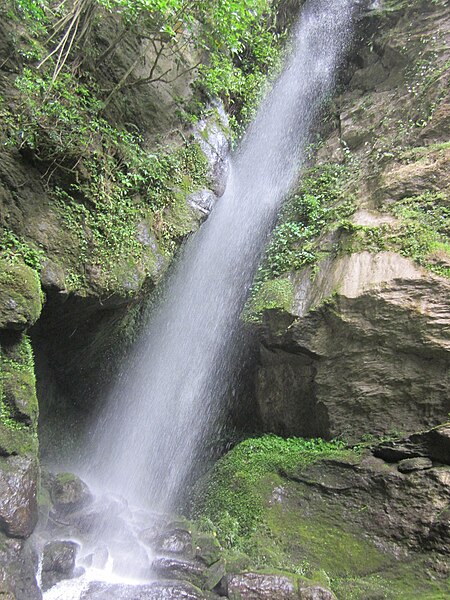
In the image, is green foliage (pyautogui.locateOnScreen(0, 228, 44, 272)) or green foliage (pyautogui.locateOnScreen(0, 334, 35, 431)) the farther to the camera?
green foliage (pyautogui.locateOnScreen(0, 228, 44, 272))

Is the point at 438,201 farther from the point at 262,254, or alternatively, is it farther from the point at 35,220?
the point at 35,220

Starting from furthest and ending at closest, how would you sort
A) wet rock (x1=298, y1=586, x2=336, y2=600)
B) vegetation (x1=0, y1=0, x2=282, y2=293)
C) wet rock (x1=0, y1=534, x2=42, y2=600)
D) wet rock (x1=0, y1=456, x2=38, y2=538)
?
vegetation (x1=0, y1=0, x2=282, y2=293)
wet rock (x1=298, y1=586, x2=336, y2=600)
wet rock (x1=0, y1=456, x2=38, y2=538)
wet rock (x1=0, y1=534, x2=42, y2=600)

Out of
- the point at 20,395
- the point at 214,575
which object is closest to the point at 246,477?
the point at 214,575

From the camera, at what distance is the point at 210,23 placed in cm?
693

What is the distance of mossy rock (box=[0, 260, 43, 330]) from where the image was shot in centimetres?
448

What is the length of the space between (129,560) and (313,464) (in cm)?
292

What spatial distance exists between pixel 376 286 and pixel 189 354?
4.37 metres

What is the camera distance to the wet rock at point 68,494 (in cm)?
585

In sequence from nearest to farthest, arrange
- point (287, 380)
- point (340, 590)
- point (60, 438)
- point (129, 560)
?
point (340, 590)
point (129, 560)
point (287, 380)
point (60, 438)

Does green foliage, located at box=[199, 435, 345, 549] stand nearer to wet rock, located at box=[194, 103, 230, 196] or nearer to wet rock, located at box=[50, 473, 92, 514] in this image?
wet rock, located at box=[50, 473, 92, 514]

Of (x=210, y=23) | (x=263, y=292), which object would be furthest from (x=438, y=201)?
(x=210, y=23)

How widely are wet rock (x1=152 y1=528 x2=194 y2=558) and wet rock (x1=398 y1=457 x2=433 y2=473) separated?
299 centimetres

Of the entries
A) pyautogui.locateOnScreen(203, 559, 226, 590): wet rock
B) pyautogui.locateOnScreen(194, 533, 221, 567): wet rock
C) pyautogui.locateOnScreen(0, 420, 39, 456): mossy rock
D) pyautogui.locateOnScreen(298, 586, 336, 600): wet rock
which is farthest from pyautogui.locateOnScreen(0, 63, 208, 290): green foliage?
pyautogui.locateOnScreen(298, 586, 336, 600): wet rock

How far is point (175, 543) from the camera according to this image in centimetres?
538
